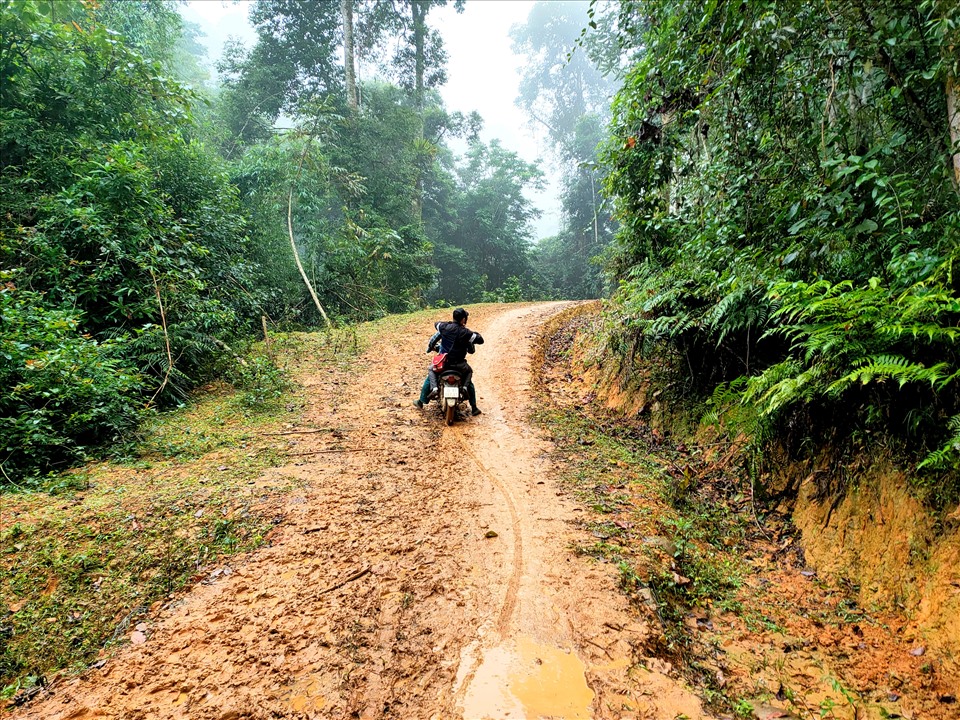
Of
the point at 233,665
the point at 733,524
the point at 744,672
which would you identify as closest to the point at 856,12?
the point at 733,524

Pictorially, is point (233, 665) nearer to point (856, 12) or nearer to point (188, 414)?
point (188, 414)

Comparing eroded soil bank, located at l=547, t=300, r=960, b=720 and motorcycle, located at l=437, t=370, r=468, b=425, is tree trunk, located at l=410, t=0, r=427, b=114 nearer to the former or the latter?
motorcycle, located at l=437, t=370, r=468, b=425

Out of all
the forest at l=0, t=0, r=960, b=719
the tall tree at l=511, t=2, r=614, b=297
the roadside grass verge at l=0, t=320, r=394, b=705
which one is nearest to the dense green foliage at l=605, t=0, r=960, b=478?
the forest at l=0, t=0, r=960, b=719

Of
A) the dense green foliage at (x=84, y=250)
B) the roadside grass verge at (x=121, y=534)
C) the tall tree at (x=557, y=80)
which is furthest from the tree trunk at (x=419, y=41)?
the roadside grass verge at (x=121, y=534)

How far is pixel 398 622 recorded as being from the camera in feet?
10.9

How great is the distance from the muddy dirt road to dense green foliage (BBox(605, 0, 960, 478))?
100 inches

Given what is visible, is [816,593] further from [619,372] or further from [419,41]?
[419,41]

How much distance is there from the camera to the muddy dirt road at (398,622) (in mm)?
2707

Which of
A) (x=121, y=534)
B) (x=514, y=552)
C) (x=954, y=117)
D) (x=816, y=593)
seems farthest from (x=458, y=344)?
(x=954, y=117)

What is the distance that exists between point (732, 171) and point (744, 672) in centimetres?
518

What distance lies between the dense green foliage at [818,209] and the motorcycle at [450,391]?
3.26 metres

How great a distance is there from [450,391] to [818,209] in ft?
17.0

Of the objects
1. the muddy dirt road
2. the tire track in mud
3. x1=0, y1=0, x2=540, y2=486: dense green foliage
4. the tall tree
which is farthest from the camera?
the tall tree

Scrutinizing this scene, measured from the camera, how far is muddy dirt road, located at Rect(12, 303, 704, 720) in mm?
2707
